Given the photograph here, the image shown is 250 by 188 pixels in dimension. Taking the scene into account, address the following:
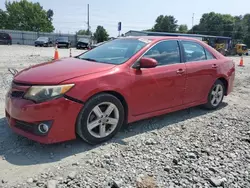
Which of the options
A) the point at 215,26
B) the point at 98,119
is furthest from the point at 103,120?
the point at 215,26

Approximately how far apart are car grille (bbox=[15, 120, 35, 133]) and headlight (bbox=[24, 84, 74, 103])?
335 millimetres

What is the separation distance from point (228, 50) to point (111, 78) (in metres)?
40.6

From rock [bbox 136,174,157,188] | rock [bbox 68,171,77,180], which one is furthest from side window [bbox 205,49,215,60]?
rock [bbox 68,171,77,180]

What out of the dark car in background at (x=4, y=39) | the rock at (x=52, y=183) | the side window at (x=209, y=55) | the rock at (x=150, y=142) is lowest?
the rock at (x=52, y=183)

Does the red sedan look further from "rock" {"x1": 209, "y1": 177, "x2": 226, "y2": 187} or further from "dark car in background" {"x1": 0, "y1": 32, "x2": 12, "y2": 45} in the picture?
"dark car in background" {"x1": 0, "y1": 32, "x2": 12, "y2": 45}

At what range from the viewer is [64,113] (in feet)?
10.1

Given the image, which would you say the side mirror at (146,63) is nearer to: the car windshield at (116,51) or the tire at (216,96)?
the car windshield at (116,51)

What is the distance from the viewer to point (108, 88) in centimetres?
341

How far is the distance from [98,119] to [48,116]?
0.69 metres

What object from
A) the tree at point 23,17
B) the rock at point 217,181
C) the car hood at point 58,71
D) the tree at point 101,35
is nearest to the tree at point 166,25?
the tree at point 101,35

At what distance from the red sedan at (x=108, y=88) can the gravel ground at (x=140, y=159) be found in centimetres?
25

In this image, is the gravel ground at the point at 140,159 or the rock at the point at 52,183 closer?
the rock at the point at 52,183

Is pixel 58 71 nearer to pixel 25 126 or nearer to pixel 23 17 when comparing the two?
pixel 25 126

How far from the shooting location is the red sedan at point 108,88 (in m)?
3.08
